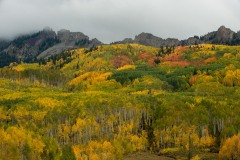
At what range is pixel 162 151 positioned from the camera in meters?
193

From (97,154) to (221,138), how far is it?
6337 cm

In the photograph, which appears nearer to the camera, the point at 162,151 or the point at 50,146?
the point at 50,146

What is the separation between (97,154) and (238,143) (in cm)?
5896

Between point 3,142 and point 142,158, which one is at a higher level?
point 3,142

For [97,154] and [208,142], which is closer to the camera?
[97,154]

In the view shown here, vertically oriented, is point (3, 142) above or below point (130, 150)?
above

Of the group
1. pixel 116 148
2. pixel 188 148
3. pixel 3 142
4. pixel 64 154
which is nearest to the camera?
pixel 64 154

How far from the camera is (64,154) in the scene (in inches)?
5625

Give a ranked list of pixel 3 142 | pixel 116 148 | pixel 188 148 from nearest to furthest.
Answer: pixel 3 142
pixel 116 148
pixel 188 148

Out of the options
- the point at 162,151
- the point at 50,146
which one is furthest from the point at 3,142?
the point at 162,151

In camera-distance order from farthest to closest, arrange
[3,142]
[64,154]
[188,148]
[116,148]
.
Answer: [188,148], [116,148], [3,142], [64,154]

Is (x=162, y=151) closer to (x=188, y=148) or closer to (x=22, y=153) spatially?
(x=188, y=148)

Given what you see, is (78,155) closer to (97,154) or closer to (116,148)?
(97,154)

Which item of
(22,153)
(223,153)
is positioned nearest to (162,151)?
(223,153)
